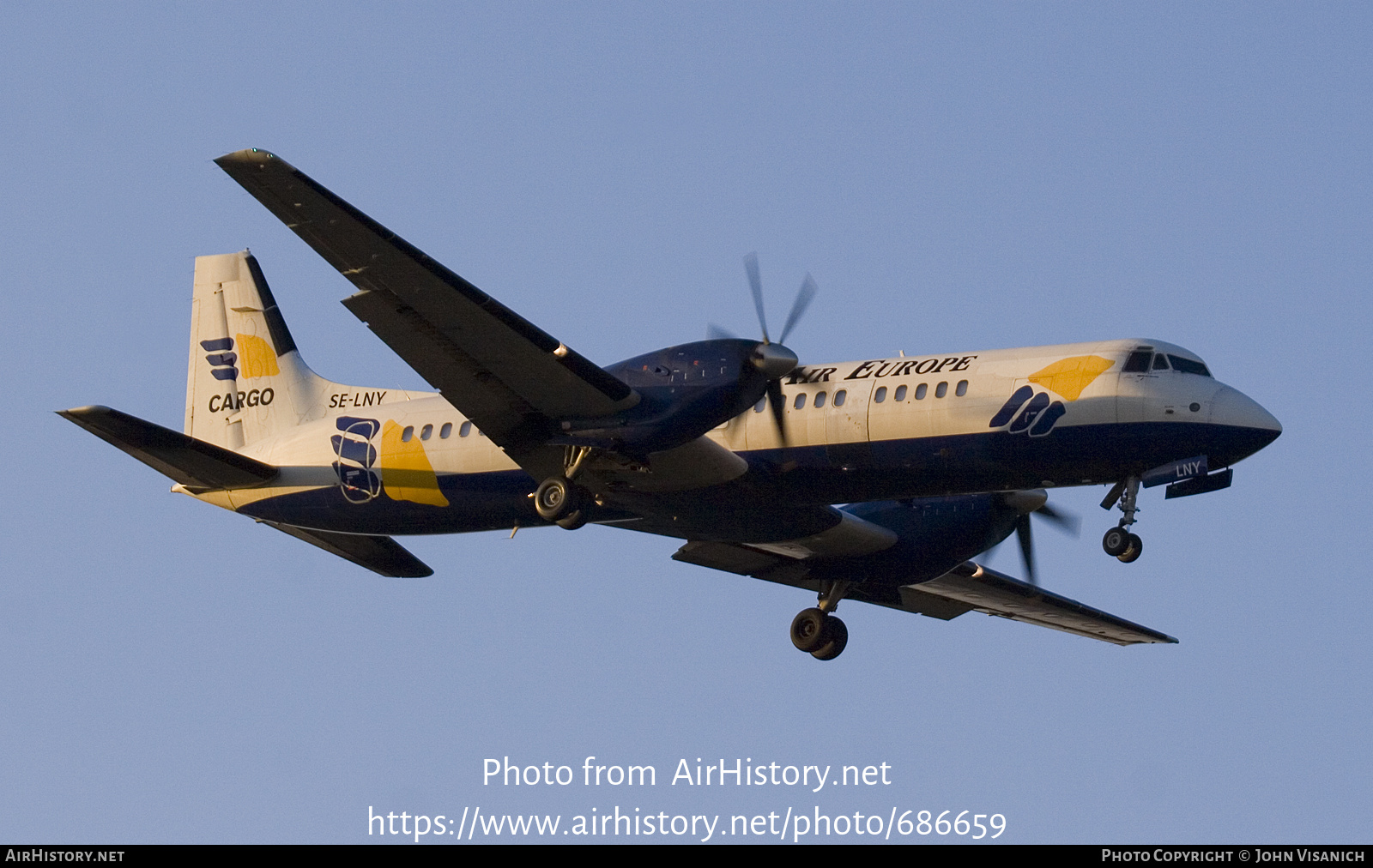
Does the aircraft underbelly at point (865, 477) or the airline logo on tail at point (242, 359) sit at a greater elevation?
the airline logo on tail at point (242, 359)

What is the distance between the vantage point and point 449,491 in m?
25.9

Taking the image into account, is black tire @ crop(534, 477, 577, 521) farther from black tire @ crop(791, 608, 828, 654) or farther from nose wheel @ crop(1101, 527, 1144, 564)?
nose wheel @ crop(1101, 527, 1144, 564)

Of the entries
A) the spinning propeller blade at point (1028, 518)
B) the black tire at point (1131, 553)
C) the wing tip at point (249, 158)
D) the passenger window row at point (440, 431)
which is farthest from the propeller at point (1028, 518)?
the wing tip at point (249, 158)

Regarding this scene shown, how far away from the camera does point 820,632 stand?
27547mm

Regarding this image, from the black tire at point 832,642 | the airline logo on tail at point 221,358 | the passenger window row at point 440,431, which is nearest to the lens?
the passenger window row at point 440,431

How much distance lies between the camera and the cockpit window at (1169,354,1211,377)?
22656 millimetres

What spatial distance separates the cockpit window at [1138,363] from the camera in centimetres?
2259

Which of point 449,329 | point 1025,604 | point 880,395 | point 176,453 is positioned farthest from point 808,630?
point 176,453

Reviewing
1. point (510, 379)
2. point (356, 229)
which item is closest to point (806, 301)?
point (510, 379)

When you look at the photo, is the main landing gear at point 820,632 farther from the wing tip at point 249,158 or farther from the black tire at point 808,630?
the wing tip at point 249,158

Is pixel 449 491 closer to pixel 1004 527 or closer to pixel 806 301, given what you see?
pixel 806 301

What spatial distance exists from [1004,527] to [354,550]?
32.5 ft

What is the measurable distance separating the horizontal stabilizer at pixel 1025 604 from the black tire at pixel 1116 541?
7275 millimetres

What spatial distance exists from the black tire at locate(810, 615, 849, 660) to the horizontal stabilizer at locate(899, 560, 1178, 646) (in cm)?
239
